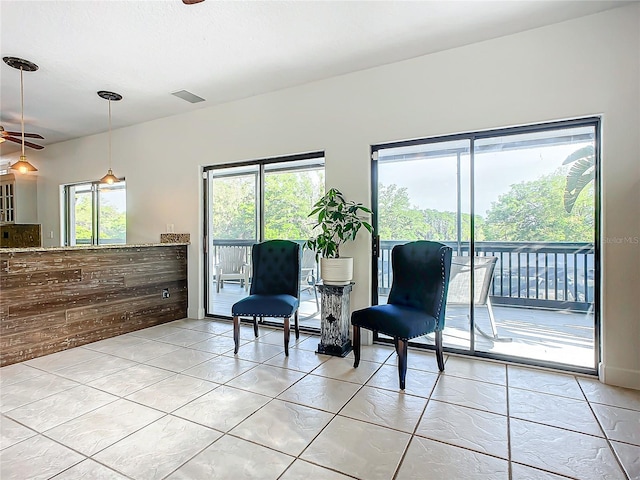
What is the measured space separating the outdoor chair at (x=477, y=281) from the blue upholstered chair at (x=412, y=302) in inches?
19.1

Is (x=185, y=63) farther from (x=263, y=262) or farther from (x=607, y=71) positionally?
(x=607, y=71)

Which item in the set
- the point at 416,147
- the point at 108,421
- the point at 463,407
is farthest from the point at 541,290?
the point at 108,421

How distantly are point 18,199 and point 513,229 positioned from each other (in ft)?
26.1

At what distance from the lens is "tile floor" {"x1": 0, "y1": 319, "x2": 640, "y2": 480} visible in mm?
1729

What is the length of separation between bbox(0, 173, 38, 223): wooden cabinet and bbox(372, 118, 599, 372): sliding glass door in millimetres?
6616

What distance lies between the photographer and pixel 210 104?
Answer: 4488mm

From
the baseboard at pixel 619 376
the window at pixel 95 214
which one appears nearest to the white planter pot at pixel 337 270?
the baseboard at pixel 619 376

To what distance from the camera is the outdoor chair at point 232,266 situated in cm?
459

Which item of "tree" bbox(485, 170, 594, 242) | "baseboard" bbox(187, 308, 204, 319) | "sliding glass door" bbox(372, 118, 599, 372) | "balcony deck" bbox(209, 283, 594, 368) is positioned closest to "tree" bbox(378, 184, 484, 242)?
"sliding glass door" bbox(372, 118, 599, 372)

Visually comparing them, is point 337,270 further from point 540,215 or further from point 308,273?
point 540,215

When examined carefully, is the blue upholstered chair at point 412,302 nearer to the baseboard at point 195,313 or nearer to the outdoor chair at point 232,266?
the outdoor chair at point 232,266

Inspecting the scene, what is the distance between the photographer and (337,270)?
3.33 m

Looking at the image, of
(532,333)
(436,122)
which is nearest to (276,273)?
(436,122)

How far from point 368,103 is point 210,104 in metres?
2.14
